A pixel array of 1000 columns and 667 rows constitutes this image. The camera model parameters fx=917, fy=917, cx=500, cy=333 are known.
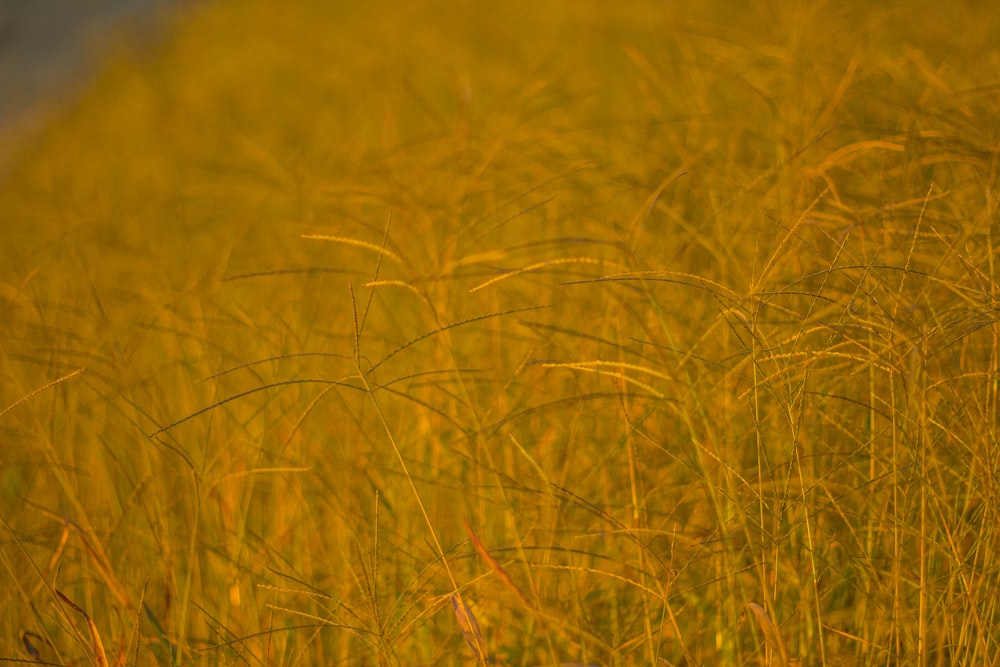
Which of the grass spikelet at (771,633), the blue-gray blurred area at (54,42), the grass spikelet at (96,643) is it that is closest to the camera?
the grass spikelet at (771,633)

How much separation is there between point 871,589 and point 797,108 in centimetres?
86

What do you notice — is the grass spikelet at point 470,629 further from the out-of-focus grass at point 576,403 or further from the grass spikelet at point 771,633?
A: the grass spikelet at point 771,633

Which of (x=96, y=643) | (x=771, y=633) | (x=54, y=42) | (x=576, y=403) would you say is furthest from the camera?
(x=54, y=42)

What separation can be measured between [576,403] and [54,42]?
6085 millimetres

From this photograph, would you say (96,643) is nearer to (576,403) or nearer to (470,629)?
(470,629)

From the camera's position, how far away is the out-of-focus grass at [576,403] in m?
0.94

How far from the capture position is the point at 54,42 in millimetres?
6086

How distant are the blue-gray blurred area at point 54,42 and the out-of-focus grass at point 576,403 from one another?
3038mm

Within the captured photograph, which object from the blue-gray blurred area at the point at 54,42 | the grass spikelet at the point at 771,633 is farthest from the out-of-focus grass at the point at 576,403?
the blue-gray blurred area at the point at 54,42

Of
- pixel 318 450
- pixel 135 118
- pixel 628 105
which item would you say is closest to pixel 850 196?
pixel 318 450

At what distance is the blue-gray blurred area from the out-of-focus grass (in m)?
3.04

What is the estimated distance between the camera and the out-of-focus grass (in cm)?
94

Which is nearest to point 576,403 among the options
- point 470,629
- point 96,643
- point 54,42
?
point 470,629

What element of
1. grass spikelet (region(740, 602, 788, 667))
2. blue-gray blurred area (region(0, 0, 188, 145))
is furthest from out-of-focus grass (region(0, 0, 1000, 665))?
blue-gray blurred area (region(0, 0, 188, 145))
